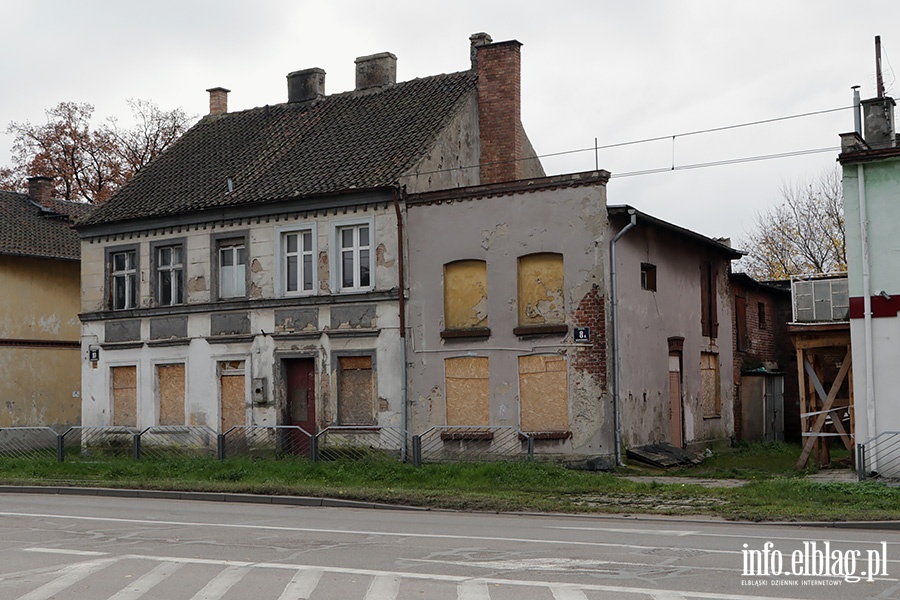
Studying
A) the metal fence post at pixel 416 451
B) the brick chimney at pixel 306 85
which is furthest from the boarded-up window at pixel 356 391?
the brick chimney at pixel 306 85

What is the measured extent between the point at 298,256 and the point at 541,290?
6.71 metres

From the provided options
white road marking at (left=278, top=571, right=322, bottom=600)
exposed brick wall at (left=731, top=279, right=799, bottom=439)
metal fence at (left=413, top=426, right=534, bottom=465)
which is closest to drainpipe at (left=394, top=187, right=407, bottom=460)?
metal fence at (left=413, top=426, right=534, bottom=465)

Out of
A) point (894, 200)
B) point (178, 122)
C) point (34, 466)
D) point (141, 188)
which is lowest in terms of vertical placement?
point (34, 466)

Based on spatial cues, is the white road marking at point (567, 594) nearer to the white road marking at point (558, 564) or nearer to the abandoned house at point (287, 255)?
the white road marking at point (558, 564)

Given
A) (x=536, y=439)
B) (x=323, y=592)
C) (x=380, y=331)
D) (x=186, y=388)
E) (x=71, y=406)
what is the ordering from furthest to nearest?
(x=71, y=406) → (x=186, y=388) → (x=380, y=331) → (x=536, y=439) → (x=323, y=592)

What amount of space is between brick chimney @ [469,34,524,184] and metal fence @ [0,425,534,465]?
24.2ft

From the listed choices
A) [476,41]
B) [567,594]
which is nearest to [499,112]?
[476,41]

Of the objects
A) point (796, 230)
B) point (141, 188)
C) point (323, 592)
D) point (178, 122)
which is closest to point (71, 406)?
point (141, 188)

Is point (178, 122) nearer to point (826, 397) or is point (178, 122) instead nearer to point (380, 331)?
point (380, 331)

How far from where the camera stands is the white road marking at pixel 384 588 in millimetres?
9500

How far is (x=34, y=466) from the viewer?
2633cm

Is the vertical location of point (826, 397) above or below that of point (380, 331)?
below

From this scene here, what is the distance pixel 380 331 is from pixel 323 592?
1726 centimetres

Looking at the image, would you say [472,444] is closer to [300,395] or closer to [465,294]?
[465,294]
